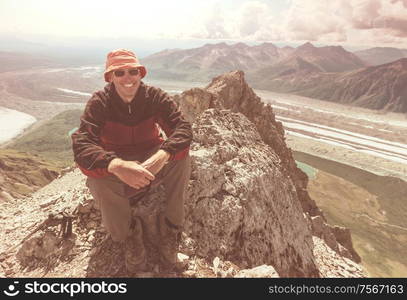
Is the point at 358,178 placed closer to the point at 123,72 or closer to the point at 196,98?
the point at 196,98

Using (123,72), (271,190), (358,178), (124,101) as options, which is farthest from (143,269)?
(358,178)

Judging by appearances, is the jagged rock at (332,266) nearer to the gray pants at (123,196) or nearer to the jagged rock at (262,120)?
the gray pants at (123,196)

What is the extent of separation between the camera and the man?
18.1 feet

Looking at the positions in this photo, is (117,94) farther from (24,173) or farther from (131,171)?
(24,173)

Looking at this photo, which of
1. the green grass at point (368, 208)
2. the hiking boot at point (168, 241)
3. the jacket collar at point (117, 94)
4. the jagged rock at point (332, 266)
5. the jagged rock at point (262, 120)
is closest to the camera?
the jacket collar at point (117, 94)

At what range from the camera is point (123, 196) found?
5.94 m

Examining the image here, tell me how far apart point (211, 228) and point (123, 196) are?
10.7 feet

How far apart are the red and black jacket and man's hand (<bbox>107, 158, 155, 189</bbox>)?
0.15 meters

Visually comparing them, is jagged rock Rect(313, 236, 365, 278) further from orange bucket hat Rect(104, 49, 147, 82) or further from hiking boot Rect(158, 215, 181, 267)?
orange bucket hat Rect(104, 49, 147, 82)

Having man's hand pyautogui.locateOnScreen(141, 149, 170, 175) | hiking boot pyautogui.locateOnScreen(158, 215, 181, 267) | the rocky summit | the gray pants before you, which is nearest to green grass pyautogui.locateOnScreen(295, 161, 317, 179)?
the rocky summit

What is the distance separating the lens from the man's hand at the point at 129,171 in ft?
17.5

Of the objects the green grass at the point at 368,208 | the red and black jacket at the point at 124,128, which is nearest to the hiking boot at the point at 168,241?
the red and black jacket at the point at 124,128

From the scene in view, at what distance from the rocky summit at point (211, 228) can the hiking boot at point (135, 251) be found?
0.66 feet

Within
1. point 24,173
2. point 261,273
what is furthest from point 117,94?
point 24,173
